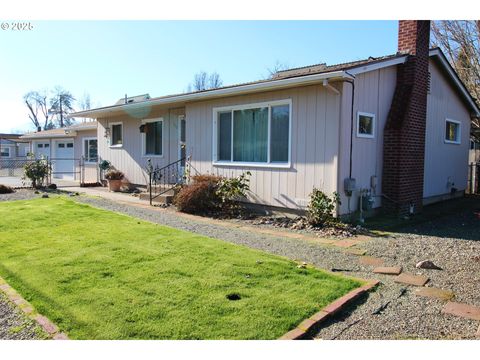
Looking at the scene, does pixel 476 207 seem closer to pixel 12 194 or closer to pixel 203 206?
pixel 203 206

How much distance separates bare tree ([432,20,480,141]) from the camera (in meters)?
16.5

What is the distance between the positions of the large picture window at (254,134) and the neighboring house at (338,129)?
2 centimetres

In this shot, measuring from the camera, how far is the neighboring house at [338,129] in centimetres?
797

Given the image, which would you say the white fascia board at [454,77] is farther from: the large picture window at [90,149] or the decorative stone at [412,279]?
the large picture window at [90,149]

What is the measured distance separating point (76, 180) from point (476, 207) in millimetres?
16938

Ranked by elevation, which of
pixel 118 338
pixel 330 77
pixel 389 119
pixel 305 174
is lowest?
pixel 118 338

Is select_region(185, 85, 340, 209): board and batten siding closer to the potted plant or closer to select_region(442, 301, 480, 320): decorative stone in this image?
select_region(442, 301, 480, 320): decorative stone

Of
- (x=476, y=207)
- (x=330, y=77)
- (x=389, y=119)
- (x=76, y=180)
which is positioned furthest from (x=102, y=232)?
(x=76, y=180)

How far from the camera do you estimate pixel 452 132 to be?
12.9 meters

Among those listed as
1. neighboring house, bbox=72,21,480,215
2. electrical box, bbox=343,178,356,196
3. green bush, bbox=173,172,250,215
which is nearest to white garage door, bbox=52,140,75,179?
neighboring house, bbox=72,21,480,215

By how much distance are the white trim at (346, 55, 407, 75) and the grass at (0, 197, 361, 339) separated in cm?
434

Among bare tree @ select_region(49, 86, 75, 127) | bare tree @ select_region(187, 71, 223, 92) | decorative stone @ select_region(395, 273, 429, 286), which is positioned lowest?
decorative stone @ select_region(395, 273, 429, 286)

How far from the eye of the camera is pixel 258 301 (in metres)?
3.77

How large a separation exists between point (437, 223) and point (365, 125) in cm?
270
